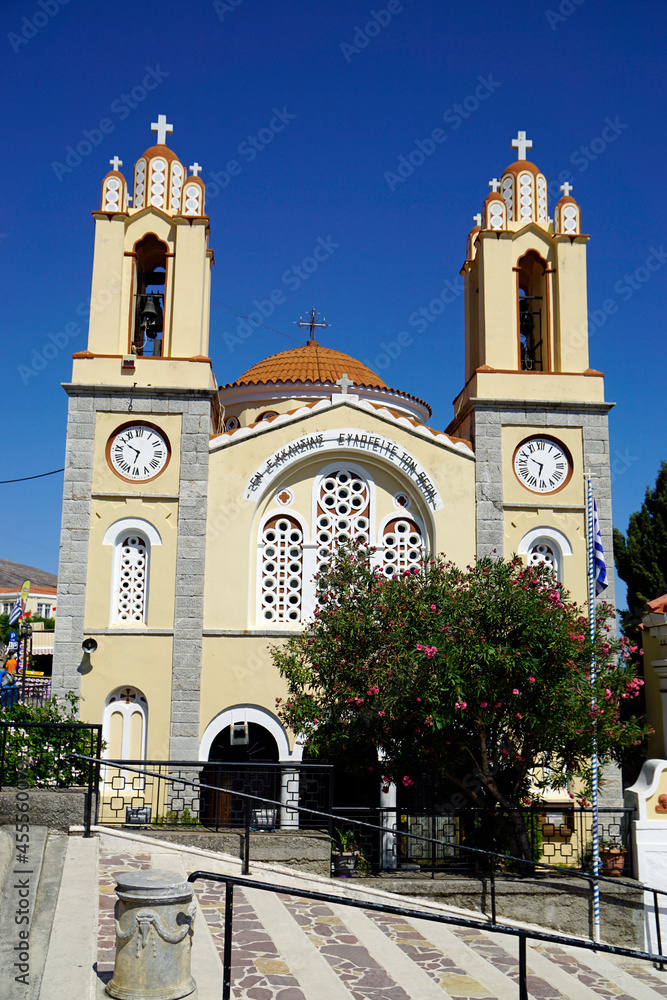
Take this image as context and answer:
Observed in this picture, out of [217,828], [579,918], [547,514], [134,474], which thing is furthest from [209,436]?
[579,918]

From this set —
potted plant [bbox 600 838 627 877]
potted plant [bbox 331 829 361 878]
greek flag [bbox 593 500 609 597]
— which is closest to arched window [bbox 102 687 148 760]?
potted plant [bbox 331 829 361 878]

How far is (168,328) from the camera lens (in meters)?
17.5

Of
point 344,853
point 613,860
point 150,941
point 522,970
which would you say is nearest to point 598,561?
point 613,860

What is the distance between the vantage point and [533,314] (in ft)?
62.4

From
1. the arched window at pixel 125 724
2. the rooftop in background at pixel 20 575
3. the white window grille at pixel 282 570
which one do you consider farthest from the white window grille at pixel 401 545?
the rooftop in background at pixel 20 575

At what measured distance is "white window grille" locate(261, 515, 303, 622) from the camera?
54.5ft

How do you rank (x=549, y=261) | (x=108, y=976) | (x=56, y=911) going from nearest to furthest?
1. (x=108, y=976)
2. (x=56, y=911)
3. (x=549, y=261)

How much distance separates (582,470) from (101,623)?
9525 mm

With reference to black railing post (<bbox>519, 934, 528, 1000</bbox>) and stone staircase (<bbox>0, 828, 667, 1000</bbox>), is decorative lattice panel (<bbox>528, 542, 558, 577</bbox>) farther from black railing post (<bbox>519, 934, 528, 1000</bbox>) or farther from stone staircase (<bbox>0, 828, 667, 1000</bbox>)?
black railing post (<bbox>519, 934, 528, 1000</bbox>)

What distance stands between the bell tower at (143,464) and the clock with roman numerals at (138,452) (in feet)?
0.08

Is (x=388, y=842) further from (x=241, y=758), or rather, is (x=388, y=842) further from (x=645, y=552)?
(x=645, y=552)

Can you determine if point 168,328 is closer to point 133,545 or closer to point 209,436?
point 209,436

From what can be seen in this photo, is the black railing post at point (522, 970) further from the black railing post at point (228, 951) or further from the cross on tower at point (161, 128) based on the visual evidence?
the cross on tower at point (161, 128)

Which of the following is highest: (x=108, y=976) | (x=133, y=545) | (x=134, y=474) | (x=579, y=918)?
(x=134, y=474)
